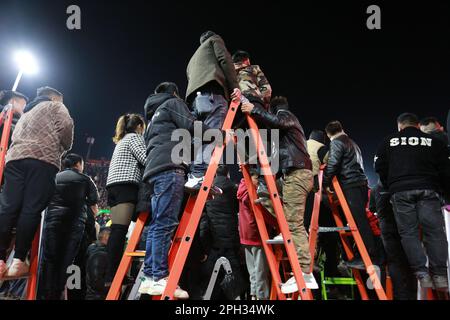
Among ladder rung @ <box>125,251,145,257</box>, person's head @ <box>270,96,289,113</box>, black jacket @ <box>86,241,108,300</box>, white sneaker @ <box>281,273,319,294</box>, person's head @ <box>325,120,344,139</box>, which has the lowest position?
black jacket @ <box>86,241,108,300</box>

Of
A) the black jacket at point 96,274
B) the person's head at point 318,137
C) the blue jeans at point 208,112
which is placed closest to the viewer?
the blue jeans at point 208,112

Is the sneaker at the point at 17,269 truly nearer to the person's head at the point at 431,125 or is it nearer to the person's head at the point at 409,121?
the person's head at the point at 409,121

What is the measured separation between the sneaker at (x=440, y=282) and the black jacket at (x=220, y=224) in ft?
8.24

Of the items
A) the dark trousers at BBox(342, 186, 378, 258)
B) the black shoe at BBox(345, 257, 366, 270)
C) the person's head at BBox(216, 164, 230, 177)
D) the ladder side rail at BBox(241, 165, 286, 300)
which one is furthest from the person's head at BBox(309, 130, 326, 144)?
the ladder side rail at BBox(241, 165, 286, 300)

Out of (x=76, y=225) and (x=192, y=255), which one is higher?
(x=76, y=225)

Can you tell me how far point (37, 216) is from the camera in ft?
10.9

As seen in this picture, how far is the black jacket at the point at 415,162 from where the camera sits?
12.8 feet

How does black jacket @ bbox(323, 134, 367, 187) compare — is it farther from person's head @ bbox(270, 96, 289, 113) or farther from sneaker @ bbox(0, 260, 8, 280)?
sneaker @ bbox(0, 260, 8, 280)

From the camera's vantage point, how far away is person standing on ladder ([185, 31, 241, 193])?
3.32 meters

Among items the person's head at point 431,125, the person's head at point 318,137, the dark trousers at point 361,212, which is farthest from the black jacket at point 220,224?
the person's head at point 431,125

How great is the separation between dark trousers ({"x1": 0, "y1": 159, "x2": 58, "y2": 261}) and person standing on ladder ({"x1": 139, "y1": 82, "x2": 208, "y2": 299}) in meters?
1.24
